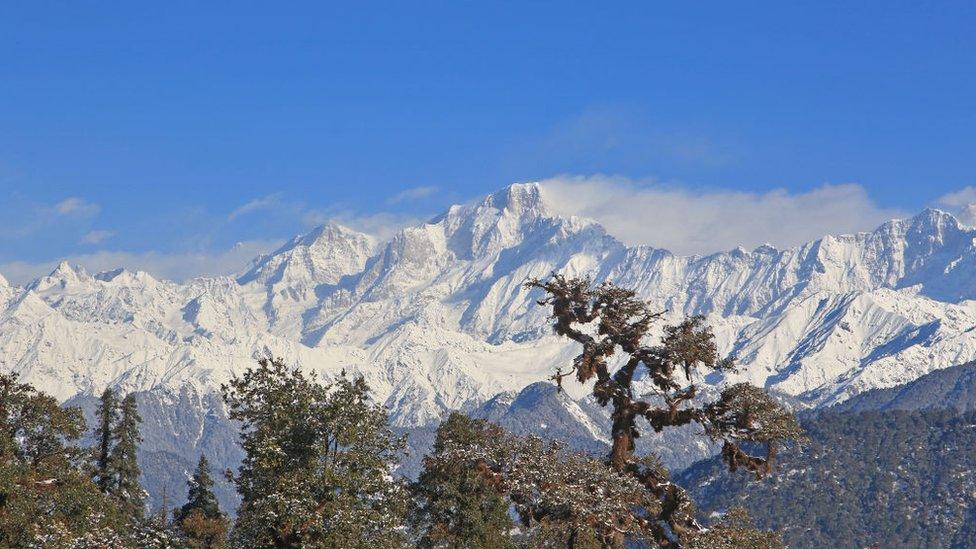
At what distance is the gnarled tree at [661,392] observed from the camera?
3014 cm

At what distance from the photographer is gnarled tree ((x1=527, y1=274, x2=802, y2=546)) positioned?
98.9 ft

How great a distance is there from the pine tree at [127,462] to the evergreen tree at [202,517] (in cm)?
397

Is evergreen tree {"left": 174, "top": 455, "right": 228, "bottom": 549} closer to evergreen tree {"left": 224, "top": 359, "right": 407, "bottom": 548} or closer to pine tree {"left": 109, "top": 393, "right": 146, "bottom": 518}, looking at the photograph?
pine tree {"left": 109, "top": 393, "right": 146, "bottom": 518}

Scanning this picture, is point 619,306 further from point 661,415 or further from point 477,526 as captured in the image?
point 477,526

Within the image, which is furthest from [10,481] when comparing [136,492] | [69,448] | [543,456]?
[136,492]

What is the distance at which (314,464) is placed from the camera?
36469 millimetres

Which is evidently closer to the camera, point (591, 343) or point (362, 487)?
point (591, 343)

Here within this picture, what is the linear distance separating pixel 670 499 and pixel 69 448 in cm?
3949

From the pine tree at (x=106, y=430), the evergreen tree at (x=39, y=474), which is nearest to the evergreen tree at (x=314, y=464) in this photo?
the evergreen tree at (x=39, y=474)

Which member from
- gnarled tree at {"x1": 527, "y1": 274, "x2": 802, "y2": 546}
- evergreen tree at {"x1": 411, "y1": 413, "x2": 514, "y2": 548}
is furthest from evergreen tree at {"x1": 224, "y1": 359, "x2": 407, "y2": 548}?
evergreen tree at {"x1": 411, "y1": 413, "x2": 514, "y2": 548}

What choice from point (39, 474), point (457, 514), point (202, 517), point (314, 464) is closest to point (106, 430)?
point (202, 517)

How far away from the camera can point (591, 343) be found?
32.2 m

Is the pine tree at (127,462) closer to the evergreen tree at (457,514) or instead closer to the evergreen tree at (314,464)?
the evergreen tree at (457,514)

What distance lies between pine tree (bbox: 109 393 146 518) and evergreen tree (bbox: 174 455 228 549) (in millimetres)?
3969
